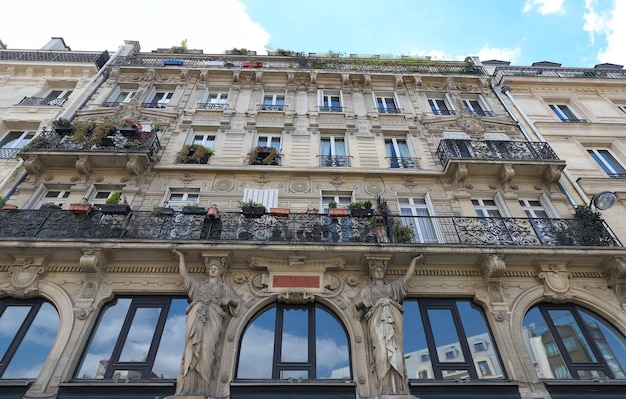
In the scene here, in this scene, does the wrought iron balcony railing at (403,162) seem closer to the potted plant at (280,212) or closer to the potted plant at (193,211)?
the potted plant at (280,212)

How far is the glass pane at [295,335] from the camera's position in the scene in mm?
7418

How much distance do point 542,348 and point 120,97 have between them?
16563mm

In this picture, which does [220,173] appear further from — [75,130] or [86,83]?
[86,83]

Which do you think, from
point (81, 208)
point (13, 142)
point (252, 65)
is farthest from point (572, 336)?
point (13, 142)

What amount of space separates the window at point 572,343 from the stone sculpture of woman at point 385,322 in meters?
3.01

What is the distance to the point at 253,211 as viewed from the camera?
9.03 metres

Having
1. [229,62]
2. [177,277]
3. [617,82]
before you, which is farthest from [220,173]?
[617,82]

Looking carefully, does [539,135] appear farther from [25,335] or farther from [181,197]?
[25,335]

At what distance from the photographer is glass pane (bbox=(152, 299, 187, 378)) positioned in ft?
23.5

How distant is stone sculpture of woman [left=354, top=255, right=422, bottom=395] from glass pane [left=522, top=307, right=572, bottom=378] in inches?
112

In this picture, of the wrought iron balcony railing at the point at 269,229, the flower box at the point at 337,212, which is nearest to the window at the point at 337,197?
the flower box at the point at 337,212

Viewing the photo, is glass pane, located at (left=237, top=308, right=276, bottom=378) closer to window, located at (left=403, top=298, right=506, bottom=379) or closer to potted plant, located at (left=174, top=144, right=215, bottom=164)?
window, located at (left=403, top=298, right=506, bottom=379)

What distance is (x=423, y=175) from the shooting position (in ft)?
37.2

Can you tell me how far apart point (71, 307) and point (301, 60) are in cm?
1319
